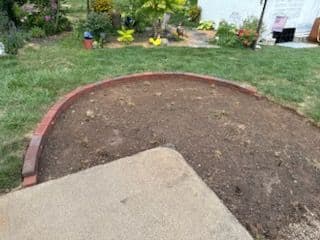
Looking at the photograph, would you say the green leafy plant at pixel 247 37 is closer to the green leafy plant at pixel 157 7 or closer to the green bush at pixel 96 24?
the green leafy plant at pixel 157 7

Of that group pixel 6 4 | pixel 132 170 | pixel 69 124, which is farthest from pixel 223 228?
pixel 6 4

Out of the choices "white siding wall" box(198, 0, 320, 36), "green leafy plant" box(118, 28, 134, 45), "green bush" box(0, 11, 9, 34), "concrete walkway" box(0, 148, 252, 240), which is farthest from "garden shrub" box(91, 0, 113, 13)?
"concrete walkway" box(0, 148, 252, 240)

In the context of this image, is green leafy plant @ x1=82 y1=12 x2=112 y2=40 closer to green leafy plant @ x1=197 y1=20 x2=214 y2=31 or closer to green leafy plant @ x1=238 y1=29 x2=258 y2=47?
green leafy plant @ x1=238 y1=29 x2=258 y2=47

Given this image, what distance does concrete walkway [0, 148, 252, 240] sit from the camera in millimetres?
1957

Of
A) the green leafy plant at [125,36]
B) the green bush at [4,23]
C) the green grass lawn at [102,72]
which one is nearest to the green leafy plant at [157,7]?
the green leafy plant at [125,36]

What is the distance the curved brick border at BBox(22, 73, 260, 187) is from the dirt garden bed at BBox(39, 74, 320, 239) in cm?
7

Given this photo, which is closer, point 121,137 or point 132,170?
point 132,170

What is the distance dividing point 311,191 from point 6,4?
243 inches

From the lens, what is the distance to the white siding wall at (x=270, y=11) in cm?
737

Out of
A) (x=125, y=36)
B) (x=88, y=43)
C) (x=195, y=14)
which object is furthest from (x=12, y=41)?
(x=195, y=14)

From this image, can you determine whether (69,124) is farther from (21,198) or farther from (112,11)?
(112,11)

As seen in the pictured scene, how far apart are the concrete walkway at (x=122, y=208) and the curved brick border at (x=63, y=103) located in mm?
240

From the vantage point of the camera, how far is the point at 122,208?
2.14 metres

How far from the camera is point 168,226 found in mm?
2008
